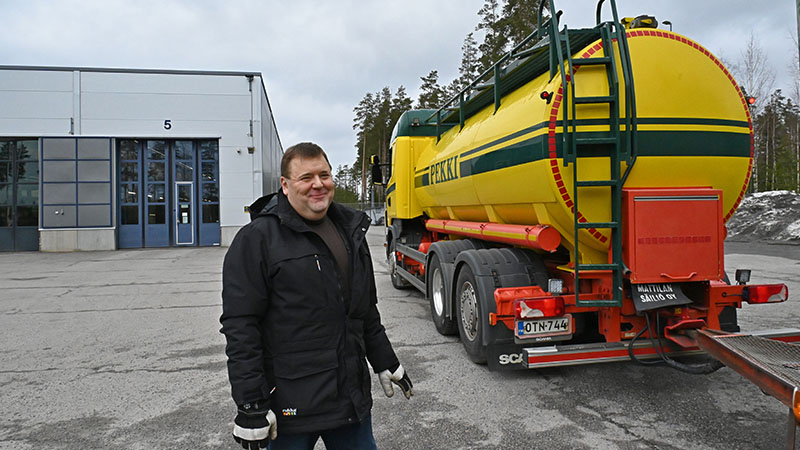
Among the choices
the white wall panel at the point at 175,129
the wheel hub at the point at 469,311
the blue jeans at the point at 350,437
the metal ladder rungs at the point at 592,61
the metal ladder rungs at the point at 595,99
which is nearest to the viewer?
the blue jeans at the point at 350,437

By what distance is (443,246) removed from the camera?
596cm

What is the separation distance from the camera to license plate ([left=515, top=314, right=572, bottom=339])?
13.0 feet

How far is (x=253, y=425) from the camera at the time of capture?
6.05ft

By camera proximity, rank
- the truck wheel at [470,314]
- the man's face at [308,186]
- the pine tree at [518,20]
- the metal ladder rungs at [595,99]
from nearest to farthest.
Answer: the man's face at [308,186]
the metal ladder rungs at [595,99]
the truck wheel at [470,314]
the pine tree at [518,20]

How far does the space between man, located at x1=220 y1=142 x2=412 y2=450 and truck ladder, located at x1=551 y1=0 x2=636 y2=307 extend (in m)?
2.14

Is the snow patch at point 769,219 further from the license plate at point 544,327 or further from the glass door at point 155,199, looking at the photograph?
the glass door at point 155,199

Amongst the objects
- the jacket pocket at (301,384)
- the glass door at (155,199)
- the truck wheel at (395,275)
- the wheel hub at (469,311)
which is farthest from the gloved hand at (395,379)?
the glass door at (155,199)

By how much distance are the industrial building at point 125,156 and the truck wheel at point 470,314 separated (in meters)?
16.5

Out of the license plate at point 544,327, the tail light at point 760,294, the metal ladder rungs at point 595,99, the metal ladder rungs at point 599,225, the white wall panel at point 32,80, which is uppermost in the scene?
the white wall panel at point 32,80

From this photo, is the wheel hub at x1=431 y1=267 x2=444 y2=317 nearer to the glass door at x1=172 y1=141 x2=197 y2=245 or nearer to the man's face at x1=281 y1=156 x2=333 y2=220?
Result: the man's face at x1=281 y1=156 x2=333 y2=220

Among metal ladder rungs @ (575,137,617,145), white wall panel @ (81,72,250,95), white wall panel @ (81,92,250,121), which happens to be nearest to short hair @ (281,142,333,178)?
metal ladder rungs @ (575,137,617,145)

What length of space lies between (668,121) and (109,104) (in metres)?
20.7

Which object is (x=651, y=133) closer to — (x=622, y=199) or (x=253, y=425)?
(x=622, y=199)

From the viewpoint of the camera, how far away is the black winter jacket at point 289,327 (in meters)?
1.88
